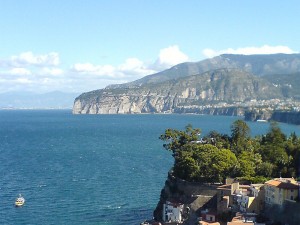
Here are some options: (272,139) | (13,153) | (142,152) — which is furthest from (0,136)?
(272,139)

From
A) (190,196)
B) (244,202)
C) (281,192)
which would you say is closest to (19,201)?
(190,196)

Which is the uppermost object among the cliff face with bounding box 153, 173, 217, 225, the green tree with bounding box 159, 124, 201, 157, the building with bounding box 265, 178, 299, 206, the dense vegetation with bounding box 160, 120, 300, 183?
the green tree with bounding box 159, 124, 201, 157

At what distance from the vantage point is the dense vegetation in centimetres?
4775

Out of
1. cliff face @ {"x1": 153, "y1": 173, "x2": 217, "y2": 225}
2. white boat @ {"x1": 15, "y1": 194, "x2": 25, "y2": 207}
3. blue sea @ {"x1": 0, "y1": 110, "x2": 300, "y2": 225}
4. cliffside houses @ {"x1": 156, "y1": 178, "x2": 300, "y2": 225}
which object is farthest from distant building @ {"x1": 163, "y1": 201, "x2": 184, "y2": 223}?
white boat @ {"x1": 15, "y1": 194, "x2": 25, "y2": 207}

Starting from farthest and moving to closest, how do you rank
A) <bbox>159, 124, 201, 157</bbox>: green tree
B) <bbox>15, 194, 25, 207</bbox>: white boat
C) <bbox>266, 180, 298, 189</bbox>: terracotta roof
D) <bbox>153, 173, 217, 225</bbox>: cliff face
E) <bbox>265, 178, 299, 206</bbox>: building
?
<bbox>15, 194, 25, 207</bbox>: white boat
<bbox>159, 124, 201, 157</bbox>: green tree
<bbox>153, 173, 217, 225</bbox>: cliff face
<bbox>266, 180, 298, 189</bbox>: terracotta roof
<bbox>265, 178, 299, 206</bbox>: building

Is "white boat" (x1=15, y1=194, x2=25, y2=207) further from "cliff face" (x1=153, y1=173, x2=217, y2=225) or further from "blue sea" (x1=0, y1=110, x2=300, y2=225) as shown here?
"cliff face" (x1=153, y1=173, x2=217, y2=225)

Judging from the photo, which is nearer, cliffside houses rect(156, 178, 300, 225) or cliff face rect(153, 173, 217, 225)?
cliffside houses rect(156, 178, 300, 225)

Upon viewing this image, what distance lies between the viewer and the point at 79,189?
65062 mm

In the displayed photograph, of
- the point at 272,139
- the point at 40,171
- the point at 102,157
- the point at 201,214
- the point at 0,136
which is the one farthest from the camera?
the point at 0,136

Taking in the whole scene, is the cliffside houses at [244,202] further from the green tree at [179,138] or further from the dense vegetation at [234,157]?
the green tree at [179,138]

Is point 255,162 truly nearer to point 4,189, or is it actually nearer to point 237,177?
point 237,177

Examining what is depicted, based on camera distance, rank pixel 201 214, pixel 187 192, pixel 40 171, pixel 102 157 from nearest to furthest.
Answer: pixel 201 214, pixel 187 192, pixel 40 171, pixel 102 157

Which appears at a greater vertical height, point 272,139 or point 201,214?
point 272,139

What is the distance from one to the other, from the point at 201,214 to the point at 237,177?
6116mm
